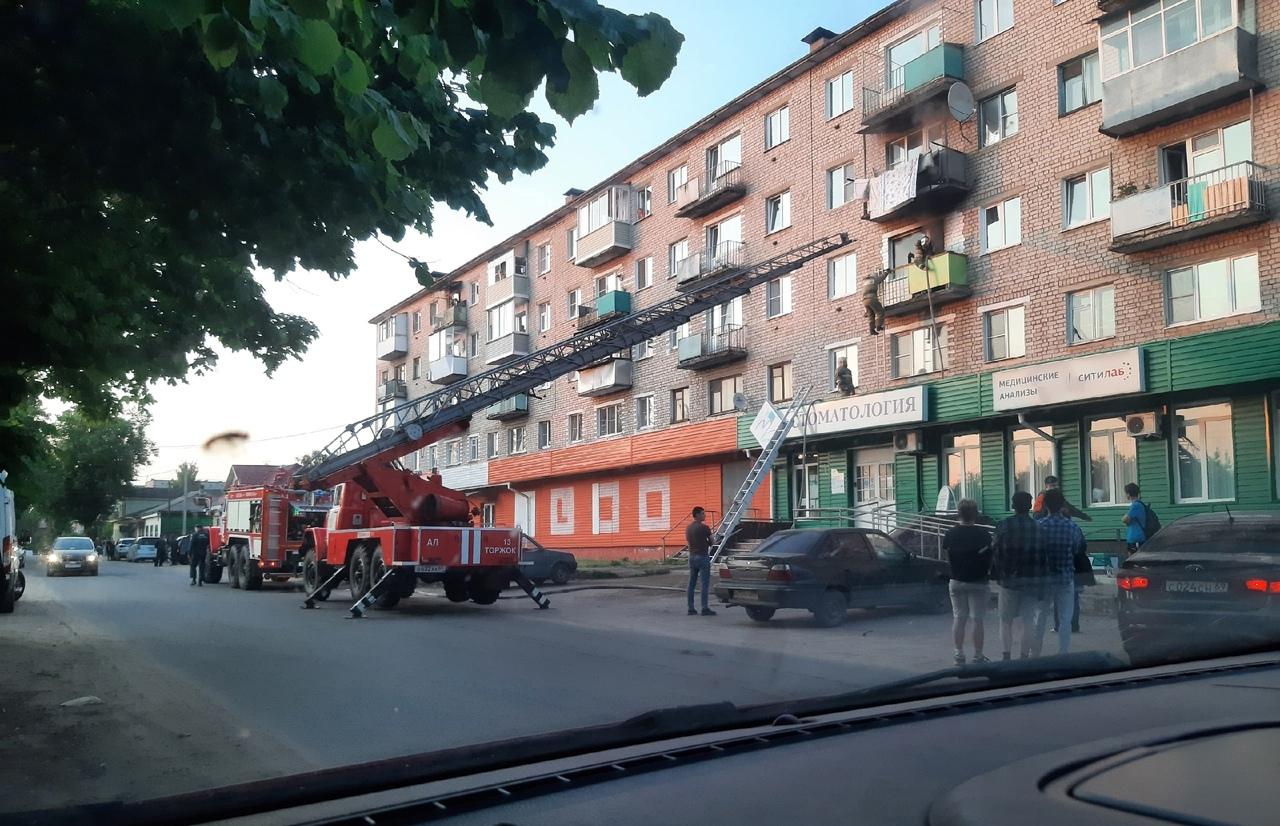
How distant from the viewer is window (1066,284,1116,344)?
12.2m

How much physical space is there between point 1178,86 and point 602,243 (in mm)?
10691

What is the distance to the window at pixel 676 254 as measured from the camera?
32.1m

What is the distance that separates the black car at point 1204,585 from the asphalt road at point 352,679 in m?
0.44

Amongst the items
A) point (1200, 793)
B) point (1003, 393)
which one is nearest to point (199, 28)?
point (1200, 793)

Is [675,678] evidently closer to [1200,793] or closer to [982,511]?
[982,511]

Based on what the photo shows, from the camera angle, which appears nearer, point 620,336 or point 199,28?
point 199,28

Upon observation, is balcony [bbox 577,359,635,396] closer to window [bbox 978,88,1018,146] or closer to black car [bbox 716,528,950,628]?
window [bbox 978,88,1018,146]

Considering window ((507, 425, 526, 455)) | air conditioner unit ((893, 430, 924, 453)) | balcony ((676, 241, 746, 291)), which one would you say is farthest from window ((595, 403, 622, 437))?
air conditioner unit ((893, 430, 924, 453))

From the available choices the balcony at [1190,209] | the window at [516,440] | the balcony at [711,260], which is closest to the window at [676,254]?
the balcony at [711,260]

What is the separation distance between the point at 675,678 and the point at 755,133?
82.0ft

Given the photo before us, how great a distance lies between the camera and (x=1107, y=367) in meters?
11.0

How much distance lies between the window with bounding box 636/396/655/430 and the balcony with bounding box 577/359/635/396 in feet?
2.27

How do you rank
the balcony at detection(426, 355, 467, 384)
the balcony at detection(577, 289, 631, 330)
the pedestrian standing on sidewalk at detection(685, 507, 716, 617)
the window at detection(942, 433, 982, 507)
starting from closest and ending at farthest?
1. the window at detection(942, 433, 982, 507)
2. the balcony at detection(426, 355, 467, 384)
3. the pedestrian standing on sidewalk at detection(685, 507, 716, 617)
4. the balcony at detection(577, 289, 631, 330)

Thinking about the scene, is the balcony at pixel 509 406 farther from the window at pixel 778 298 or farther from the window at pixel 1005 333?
the window at pixel 778 298
